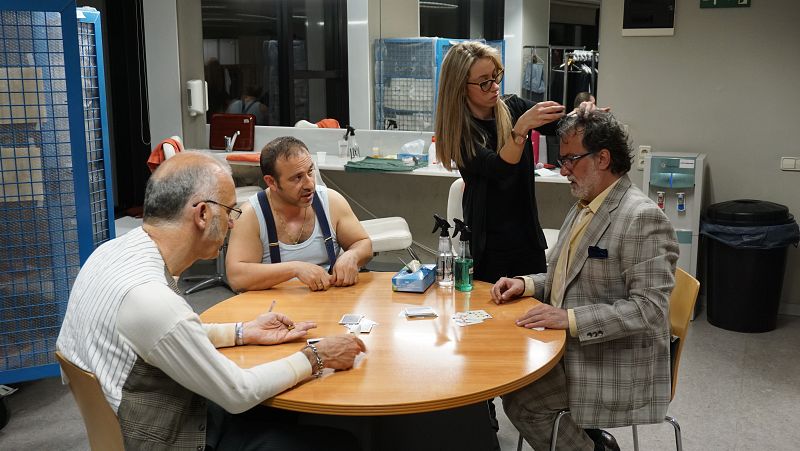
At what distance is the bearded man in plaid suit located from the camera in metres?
2.12

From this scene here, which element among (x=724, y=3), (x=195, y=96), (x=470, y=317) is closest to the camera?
(x=470, y=317)

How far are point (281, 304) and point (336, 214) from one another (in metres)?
0.58

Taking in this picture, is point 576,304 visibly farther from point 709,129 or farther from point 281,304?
point 709,129

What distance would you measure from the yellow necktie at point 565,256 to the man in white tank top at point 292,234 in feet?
2.36

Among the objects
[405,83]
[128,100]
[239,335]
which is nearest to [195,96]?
[128,100]

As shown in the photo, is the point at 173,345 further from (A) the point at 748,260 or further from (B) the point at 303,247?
(A) the point at 748,260

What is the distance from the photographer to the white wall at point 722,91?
15.3 feet

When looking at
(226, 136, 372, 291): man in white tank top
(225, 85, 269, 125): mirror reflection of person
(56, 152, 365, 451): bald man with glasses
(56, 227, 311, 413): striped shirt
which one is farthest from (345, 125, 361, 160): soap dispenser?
(56, 227, 311, 413): striped shirt

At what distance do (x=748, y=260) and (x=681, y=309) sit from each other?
2.37m

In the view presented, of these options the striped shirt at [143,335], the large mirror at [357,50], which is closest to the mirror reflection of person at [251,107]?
the large mirror at [357,50]

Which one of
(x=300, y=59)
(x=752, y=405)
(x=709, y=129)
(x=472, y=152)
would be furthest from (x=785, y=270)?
(x=300, y=59)

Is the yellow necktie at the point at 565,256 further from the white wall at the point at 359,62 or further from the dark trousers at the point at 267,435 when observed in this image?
the white wall at the point at 359,62

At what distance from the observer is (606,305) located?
215 centimetres

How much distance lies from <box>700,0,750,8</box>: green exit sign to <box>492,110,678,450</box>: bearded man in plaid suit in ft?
9.60
